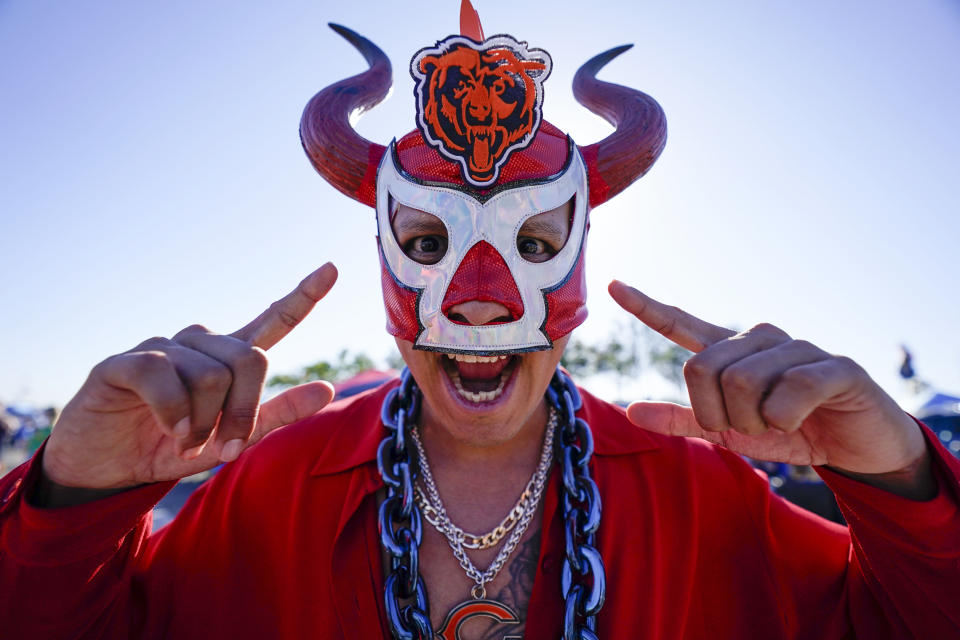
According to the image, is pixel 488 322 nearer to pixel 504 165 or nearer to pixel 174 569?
pixel 504 165

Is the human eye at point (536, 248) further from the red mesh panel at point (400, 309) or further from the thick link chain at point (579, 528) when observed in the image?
the thick link chain at point (579, 528)

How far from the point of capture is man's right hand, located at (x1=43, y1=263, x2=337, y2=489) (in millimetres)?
1249

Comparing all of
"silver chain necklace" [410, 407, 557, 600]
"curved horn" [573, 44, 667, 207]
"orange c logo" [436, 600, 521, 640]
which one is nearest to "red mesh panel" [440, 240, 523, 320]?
"curved horn" [573, 44, 667, 207]

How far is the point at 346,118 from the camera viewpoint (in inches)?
88.0

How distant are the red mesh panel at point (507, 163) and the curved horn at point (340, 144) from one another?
201 mm

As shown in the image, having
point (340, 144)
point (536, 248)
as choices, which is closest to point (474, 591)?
point (536, 248)

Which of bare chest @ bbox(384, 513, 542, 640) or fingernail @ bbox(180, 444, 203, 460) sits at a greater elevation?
fingernail @ bbox(180, 444, 203, 460)

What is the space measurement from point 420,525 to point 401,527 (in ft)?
0.26

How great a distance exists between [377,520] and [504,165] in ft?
4.98

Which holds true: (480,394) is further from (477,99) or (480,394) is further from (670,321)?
(477,99)

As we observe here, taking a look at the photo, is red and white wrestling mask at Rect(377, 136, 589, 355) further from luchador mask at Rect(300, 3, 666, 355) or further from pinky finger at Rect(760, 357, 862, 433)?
pinky finger at Rect(760, 357, 862, 433)

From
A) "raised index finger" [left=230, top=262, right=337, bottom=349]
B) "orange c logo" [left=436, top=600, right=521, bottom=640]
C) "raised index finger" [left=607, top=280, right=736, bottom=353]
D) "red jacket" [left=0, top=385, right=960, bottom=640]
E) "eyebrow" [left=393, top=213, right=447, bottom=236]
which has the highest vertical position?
"eyebrow" [left=393, top=213, right=447, bottom=236]

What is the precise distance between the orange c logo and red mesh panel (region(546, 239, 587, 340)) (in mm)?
1062

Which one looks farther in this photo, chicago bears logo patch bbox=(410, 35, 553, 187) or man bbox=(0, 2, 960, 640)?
chicago bears logo patch bbox=(410, 35, 553, 187)
